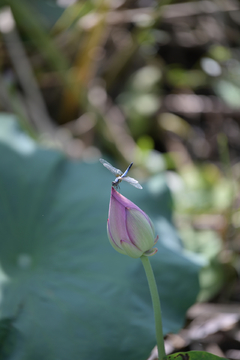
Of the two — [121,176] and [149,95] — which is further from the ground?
[149,95]

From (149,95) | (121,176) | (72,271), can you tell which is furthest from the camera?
(149,95)

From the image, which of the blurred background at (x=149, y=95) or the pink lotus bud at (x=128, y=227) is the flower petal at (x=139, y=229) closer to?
the pink lotus bud at (x=128, y=227)

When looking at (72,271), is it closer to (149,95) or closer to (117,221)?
(117,221)

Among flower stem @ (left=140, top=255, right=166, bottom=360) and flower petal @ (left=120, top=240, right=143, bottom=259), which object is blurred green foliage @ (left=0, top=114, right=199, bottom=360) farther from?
flower petal @ (left=120, top=240, right=143, bottom=259)

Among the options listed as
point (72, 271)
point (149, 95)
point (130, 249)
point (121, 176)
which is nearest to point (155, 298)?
point (130, 249)

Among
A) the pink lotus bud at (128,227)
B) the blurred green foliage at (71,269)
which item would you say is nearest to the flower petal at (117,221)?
the pink lotus bud at (128,227)

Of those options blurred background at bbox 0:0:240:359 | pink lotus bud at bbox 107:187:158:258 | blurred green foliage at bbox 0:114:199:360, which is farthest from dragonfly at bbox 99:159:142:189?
blurred background at bbox 0:0:240:359

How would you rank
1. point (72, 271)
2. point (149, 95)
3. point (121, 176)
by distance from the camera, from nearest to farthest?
1. point (121, 176)
2. point (72, 271)
3. point (149, 95)
